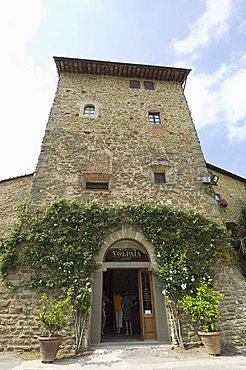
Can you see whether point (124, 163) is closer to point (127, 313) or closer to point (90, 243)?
point (90, 243)

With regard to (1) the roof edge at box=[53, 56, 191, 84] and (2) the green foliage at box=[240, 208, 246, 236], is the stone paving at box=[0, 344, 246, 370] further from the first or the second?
(1) the roof edge at box=[53, 56, 191, 84]

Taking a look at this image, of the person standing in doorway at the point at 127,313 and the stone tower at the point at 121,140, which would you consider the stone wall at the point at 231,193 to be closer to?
the stone tower at the point at 121,140

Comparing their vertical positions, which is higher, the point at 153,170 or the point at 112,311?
the point at 153,170

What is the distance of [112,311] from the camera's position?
978cm

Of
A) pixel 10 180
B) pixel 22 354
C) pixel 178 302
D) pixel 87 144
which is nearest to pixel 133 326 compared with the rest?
pixel 178 302

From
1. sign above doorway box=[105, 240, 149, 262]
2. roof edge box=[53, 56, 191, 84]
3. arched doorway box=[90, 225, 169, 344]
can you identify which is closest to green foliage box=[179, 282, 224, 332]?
arched doorway box=[90, 225, 169, 344]

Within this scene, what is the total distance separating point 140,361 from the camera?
4703 millimetres

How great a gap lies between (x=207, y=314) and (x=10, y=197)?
9.06 m

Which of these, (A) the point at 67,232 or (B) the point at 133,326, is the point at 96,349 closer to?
(A) the point at 67,232

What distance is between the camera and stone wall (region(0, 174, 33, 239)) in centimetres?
984

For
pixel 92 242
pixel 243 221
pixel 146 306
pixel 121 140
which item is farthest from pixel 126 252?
pixel 243 221

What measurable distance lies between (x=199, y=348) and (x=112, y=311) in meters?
4.76

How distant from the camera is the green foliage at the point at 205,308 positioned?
5.46 m

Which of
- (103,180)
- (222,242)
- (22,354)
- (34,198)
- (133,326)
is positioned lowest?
(22,354)
